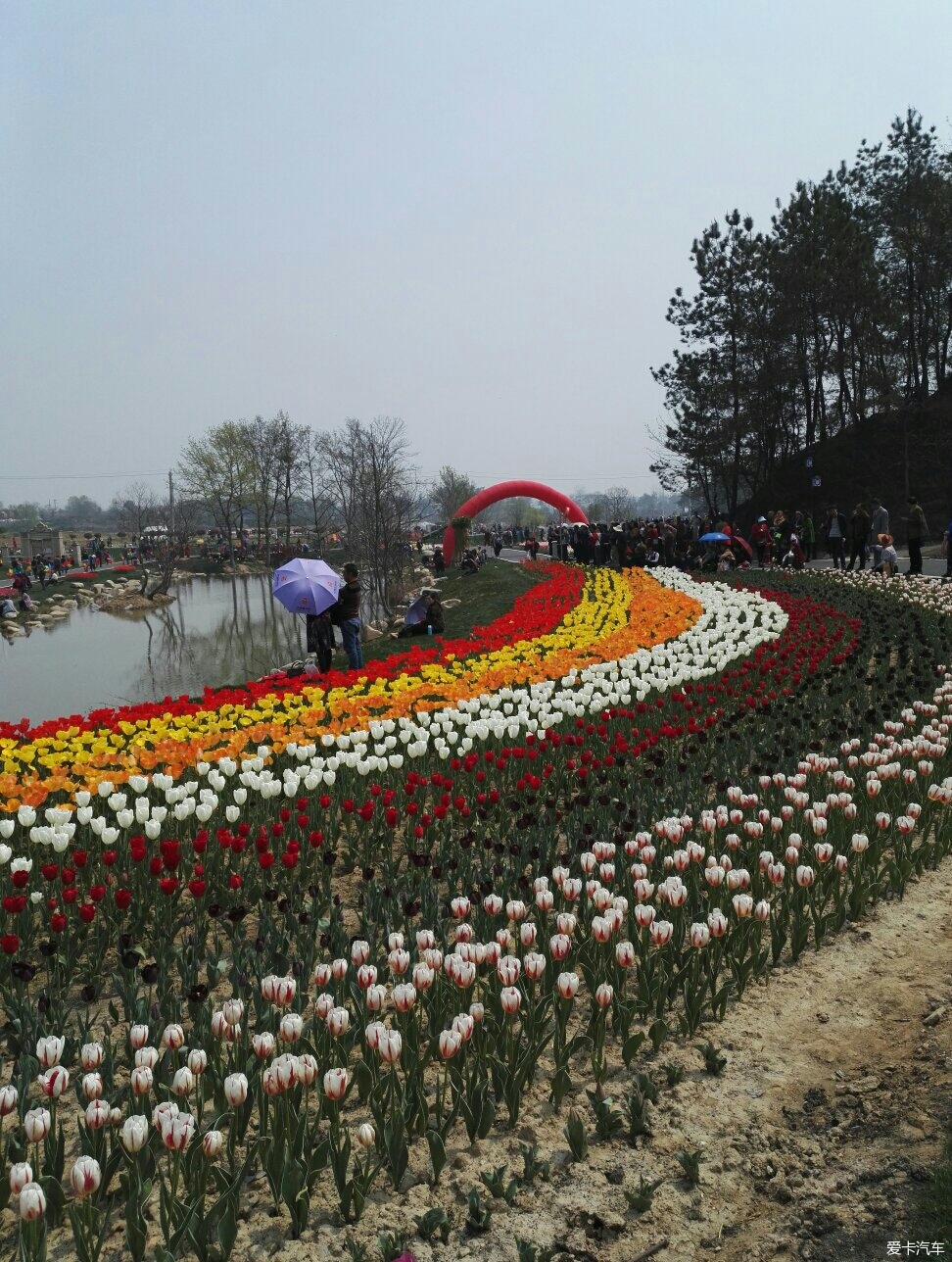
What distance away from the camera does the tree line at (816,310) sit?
1540 inches

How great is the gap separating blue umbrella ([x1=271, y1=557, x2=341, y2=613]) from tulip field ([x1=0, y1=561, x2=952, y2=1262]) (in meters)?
2.46

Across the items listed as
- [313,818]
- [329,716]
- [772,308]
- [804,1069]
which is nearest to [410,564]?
[772,308]

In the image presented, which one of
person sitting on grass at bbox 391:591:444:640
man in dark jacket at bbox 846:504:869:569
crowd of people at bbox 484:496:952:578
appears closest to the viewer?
person sitting on grass at bbox 391:591:444:640

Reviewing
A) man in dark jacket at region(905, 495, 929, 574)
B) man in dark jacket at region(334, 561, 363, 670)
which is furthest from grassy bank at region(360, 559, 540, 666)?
man in dark jacket at region(905, 495, 929, 574)

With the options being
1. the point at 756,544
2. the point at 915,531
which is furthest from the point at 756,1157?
the point at 756,544

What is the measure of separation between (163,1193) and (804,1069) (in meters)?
2.49

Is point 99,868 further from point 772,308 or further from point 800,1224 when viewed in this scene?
point 772,308

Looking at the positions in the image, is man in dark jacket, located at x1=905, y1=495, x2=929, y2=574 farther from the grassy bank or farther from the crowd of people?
the grassy bank

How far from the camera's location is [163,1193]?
2.89 metres

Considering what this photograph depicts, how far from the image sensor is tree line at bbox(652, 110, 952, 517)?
39.1 meters

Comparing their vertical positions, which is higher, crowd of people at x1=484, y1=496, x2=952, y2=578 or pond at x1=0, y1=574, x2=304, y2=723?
crowd of people at x1=484, y1=496, x2=952, y2=578

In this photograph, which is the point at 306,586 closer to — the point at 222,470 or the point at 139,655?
the point at 139,655

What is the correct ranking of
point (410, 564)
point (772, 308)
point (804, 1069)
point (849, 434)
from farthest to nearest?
point (849, 434) → point (772, 308) → point (410, 564) → point (804, 1069)

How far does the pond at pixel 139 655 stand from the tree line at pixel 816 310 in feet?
65.5
